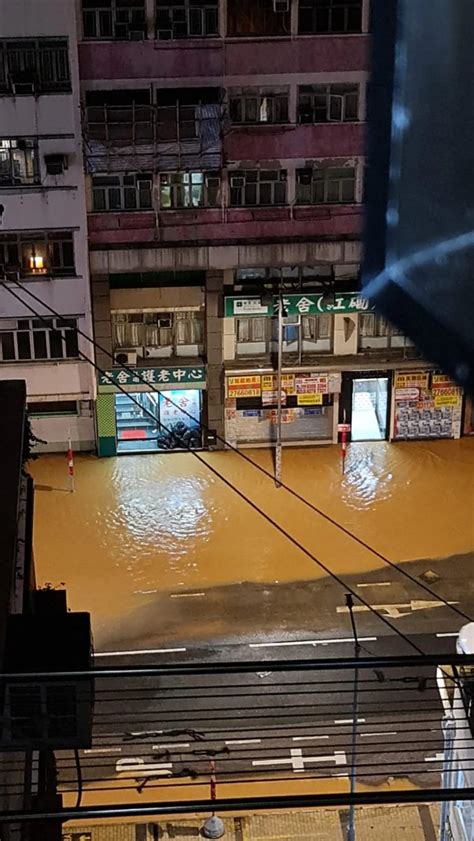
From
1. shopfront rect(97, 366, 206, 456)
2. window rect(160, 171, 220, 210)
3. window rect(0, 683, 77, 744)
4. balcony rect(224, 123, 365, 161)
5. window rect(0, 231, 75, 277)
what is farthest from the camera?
shopfront rect(97, 366, 206, 456)

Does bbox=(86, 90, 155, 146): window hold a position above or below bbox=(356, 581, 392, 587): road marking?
above

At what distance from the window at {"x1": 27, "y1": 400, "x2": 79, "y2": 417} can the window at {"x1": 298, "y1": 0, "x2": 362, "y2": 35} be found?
670 cm

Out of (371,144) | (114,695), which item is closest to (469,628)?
(114,695)

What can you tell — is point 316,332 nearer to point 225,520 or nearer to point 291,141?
point 291,141

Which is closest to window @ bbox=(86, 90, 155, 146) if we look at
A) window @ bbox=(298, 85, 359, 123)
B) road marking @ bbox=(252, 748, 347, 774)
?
window @ bbox=(298, 85, 359, 123)

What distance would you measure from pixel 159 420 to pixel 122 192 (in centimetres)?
384

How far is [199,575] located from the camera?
15.1 meters

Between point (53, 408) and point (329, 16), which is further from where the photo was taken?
point (53, 408)

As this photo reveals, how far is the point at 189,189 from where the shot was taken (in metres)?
16.7

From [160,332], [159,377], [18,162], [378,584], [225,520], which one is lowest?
[378,584]

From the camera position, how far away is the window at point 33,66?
1512 centimetres

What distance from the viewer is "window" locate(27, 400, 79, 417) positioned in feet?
59.4

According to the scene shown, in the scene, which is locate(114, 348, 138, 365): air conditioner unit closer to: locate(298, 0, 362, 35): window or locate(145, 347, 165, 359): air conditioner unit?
locate(145, 347, 165, 359): air conditioner unit

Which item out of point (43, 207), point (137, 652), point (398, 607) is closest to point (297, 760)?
point (137, 652)
